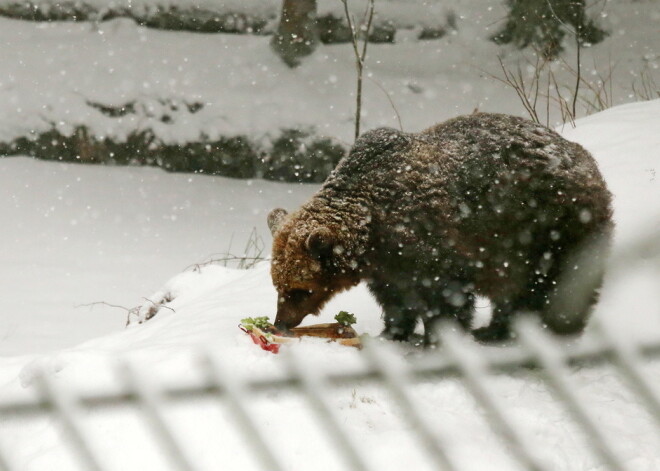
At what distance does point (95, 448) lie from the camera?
2.12 metres

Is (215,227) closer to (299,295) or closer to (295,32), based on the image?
(295,32)

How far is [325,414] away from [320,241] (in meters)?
1.20

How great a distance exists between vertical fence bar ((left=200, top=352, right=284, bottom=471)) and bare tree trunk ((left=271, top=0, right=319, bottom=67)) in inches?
381

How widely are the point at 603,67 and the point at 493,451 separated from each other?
1044 cm

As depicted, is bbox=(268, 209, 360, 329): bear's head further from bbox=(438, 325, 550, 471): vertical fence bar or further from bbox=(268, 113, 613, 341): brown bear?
bbox=(438, 325, 550, 471): vertical fence bar

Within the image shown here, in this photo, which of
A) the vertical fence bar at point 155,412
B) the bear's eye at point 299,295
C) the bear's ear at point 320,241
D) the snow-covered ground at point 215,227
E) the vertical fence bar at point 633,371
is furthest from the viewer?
the bear's eye at point 299,295

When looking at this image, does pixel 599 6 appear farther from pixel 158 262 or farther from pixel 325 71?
pixel 158 262

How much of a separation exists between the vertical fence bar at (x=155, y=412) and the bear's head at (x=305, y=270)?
1.35 m

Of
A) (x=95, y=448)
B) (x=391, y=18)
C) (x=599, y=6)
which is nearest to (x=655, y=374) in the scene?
(x=95, y=448)

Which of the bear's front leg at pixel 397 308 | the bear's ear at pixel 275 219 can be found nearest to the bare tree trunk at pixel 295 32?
the bear's ear at pixel 275 219

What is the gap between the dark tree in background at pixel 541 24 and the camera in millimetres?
10883

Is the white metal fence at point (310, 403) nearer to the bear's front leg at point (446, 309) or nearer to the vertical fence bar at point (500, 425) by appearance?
the vertical fence bar at point (500, 425)

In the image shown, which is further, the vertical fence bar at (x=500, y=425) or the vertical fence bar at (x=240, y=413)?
the vertical fence bar at (x=500, y=425)

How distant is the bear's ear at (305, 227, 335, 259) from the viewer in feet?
10.1
